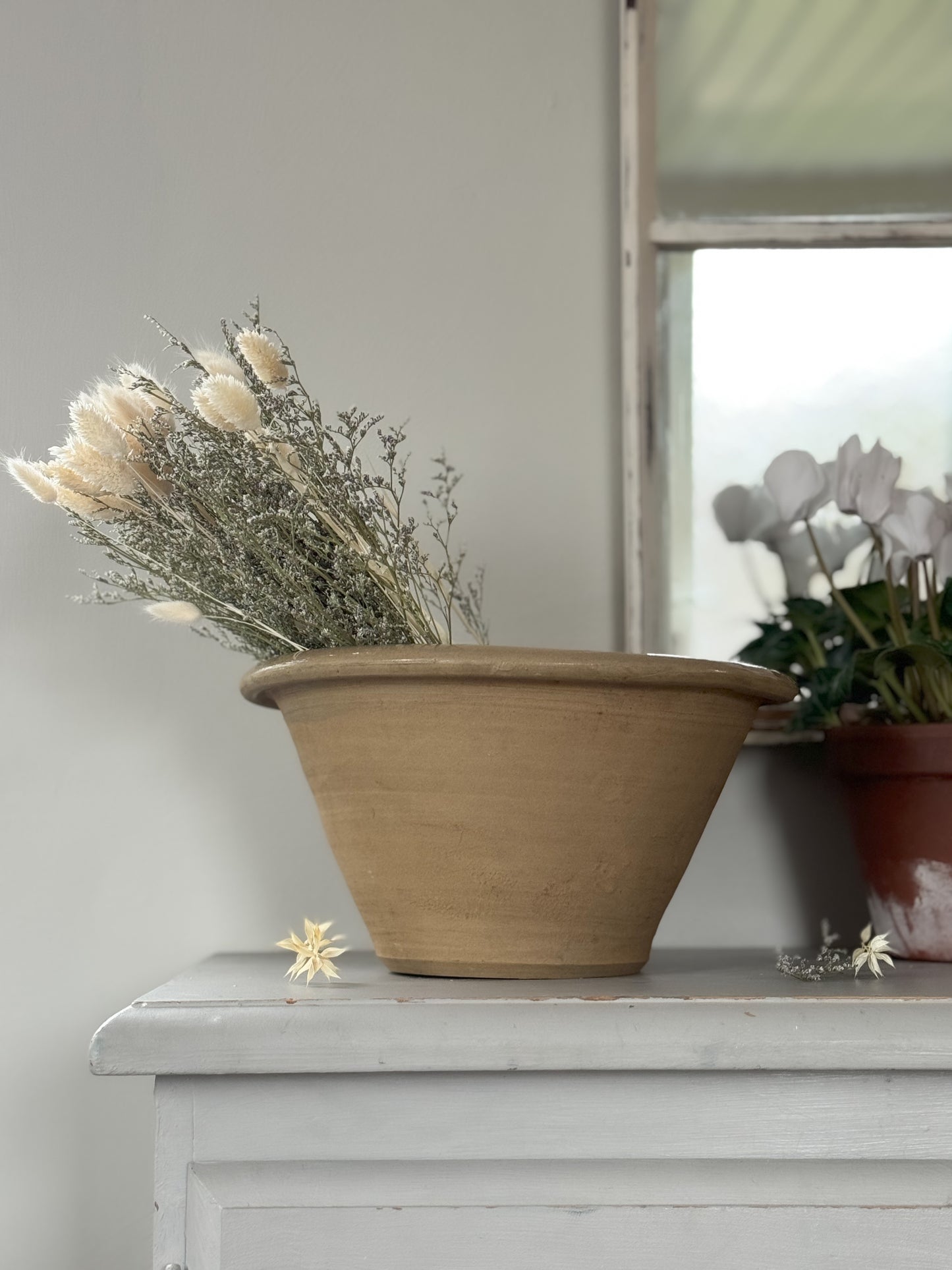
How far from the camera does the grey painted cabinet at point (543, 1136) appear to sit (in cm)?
50

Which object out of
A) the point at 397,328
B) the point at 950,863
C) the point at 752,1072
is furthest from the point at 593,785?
the point at 397,328

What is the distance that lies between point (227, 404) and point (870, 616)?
0.48 meters

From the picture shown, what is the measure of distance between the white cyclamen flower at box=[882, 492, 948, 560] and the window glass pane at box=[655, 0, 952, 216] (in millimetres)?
314

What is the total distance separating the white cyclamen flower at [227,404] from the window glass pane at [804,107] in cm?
49

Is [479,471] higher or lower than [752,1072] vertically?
higher

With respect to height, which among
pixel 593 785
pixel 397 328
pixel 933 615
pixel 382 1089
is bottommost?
pixel 382 1089

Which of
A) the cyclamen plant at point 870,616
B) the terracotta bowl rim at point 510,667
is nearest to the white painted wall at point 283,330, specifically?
the cyclamen plant at point 870,616

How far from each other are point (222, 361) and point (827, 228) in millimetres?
553

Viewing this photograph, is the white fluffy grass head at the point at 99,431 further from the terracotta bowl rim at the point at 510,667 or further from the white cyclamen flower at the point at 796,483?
the white cyclamen flower at the point at 796,483

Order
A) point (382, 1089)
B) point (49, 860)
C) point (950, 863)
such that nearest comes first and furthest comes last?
point (382, 1089) < point (950, 863) < point (49, 860)

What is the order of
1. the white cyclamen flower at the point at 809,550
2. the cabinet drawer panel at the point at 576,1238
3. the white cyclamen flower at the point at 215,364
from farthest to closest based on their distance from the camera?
the white cyclamen flower at the point at 809,550 → the white cyclamen flower at the point at 215,364 → the cabinet drawer panel at the point at 576,1238

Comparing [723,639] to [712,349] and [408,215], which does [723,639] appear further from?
[408,215]

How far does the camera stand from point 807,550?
2.87 feet

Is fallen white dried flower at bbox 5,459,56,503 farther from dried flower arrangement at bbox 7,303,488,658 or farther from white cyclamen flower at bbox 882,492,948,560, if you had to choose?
white cyclamen flower at bbox 882,492,948,560
